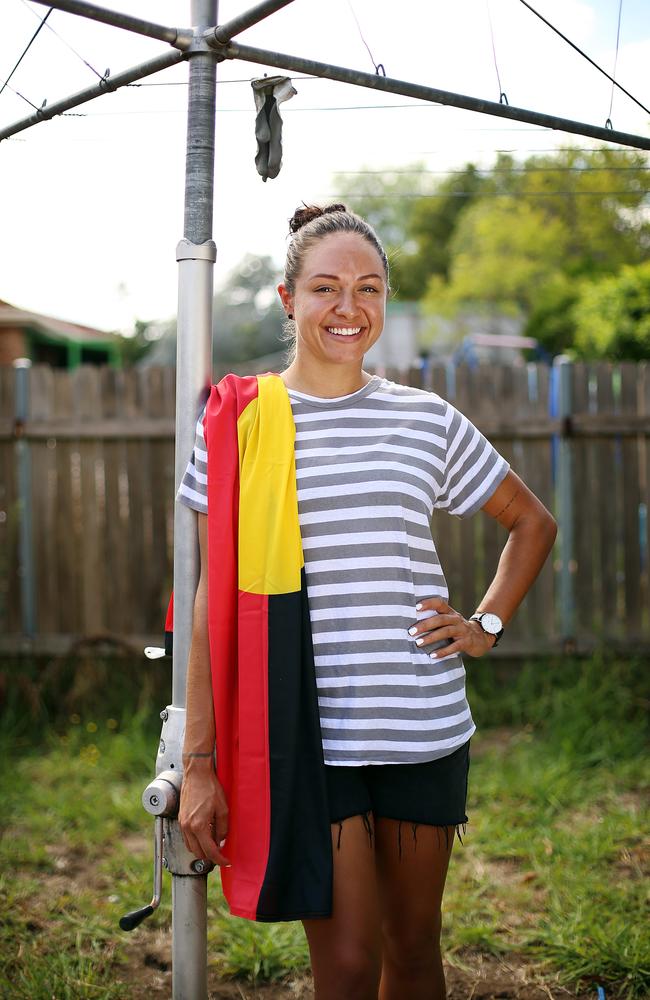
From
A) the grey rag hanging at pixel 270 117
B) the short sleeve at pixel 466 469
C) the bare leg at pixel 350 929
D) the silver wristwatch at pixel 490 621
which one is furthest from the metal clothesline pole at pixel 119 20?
the bare leg at pixel 350 929

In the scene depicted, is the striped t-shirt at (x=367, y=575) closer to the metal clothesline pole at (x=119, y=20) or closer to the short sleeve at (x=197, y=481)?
the short sleeve at (x=197, y=481)

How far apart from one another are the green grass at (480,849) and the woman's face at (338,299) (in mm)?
1989

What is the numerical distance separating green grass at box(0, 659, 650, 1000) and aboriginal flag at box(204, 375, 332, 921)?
1.20 metres

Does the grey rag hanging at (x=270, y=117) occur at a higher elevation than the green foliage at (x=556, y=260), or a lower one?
lower

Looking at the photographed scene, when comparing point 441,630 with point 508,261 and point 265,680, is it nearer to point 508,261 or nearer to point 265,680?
point 265,680

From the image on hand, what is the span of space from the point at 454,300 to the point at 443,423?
23.6m

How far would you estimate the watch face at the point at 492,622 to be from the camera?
2209 mm

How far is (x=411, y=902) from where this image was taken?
6.56 ft

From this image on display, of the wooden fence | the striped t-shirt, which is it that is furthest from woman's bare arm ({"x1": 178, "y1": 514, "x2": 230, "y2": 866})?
the wooden fence

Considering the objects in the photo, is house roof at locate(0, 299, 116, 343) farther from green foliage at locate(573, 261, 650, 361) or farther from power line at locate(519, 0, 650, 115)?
power line at locate(519, 0, 650, 115)

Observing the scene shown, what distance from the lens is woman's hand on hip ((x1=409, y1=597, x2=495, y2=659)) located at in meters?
1.96

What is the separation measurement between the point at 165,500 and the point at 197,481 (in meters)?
3.84

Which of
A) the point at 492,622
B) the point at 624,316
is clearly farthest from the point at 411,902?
the point at 624,316

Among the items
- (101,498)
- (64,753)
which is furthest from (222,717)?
(101,498)
